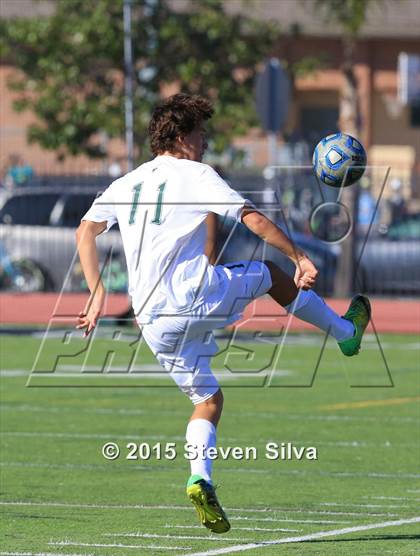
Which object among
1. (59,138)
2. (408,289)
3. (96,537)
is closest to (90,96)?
(59,138)

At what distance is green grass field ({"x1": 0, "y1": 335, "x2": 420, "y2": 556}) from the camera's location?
874 centimetres

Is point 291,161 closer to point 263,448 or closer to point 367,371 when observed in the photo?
point 367,371

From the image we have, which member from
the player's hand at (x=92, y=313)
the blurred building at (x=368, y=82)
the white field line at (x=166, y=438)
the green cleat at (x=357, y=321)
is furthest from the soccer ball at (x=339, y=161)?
the blurred building at (x=368, y=82)

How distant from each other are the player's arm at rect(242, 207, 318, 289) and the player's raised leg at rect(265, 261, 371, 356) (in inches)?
29.4

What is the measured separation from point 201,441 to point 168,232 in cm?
112

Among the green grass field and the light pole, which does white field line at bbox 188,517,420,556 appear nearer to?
the green grass field

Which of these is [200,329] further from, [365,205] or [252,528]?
[365,205]

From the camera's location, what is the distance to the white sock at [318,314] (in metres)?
9.08

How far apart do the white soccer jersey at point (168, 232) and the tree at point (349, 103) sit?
18.2m

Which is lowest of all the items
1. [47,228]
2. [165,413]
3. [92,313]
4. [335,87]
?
[335,87]

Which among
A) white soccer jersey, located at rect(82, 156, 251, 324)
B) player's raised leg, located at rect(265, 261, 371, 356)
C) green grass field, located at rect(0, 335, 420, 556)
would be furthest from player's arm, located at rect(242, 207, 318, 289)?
green grass field, located at rect(0, 335, 420, 556)

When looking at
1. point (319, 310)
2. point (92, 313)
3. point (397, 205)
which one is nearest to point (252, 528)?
point (319, 310)

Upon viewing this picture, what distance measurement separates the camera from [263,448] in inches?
488

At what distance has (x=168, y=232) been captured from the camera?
27.1 ft
